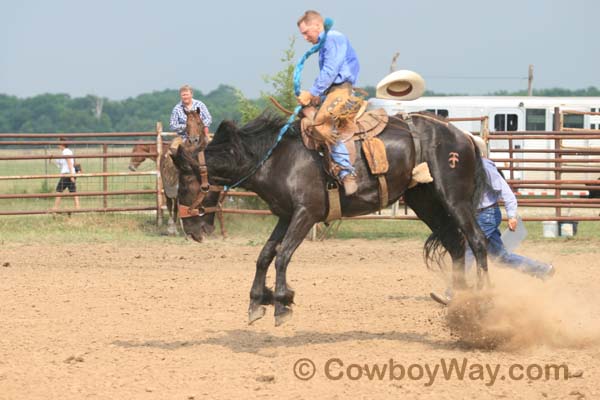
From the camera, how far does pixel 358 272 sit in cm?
1080

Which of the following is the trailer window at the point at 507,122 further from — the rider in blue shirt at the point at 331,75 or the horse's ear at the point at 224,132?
the horse's ear at the point at 224,132

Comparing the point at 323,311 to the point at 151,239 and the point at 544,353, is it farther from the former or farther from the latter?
the point at 151,239

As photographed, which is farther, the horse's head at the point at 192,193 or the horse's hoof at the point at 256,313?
the horse's head at the point at 192,193

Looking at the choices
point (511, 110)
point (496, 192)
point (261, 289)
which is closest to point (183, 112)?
point (496, 192)

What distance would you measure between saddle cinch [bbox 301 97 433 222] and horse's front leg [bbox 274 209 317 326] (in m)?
0.34

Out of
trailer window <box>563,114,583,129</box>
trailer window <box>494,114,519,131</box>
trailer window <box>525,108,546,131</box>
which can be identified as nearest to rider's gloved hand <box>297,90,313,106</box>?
trailer window <box>494,114,519,131</box>

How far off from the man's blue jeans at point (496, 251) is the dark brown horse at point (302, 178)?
0.89ft

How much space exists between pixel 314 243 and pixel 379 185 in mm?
6882

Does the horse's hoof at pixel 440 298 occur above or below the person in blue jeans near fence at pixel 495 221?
below

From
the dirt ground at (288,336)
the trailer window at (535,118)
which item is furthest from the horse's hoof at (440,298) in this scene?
the trailer window at (535,118)

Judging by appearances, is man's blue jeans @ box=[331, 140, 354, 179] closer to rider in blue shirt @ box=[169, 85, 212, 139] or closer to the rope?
the rope

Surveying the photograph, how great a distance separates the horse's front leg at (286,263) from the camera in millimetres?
6633

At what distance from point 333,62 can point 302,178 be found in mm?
919

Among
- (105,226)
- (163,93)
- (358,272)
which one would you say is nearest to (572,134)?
(358,272)
